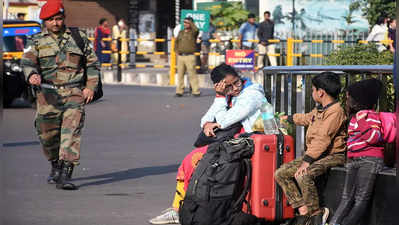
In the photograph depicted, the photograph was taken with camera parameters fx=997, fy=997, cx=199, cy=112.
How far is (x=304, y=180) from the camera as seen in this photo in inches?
270

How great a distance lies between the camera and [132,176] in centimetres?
1025

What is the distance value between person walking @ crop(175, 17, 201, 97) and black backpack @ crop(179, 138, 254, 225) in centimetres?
1472

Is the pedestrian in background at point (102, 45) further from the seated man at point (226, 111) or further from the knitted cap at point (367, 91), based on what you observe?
the knitted cap at point (367, 91)

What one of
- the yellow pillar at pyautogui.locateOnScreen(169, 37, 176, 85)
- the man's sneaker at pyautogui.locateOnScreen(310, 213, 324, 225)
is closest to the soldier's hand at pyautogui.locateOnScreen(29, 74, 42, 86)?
the man's sneaker at pyautogui.locateOnScreen(310, 213, 324, 225)

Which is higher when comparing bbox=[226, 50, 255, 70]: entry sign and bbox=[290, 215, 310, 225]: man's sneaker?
bbox=[226, 50, 255, 70]: entry sign

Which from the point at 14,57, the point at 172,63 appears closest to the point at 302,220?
the point at 14,57

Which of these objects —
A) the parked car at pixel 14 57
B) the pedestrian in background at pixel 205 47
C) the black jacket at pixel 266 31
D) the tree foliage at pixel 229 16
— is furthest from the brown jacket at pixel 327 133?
the tree foliage at pixel 229 16

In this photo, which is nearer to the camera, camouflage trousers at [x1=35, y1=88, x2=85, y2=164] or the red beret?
the red beret

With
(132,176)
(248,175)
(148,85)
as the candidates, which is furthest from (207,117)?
(148,85)

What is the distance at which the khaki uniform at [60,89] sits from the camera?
364 inches

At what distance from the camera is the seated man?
7.44m

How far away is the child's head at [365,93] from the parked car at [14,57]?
12.5m

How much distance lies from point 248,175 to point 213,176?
25 cm

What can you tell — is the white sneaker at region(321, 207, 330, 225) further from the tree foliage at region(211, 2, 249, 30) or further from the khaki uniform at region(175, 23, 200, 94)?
the tree foliage at region(211, 2, 249, 30)
